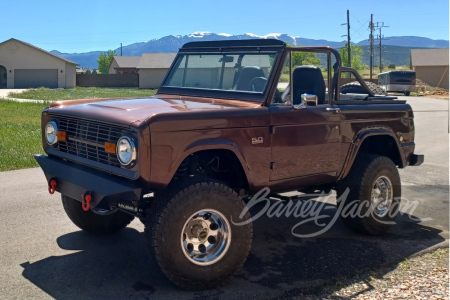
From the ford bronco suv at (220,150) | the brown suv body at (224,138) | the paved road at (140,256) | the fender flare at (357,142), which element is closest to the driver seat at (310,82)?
A: the ford bronco suv at (220,150)

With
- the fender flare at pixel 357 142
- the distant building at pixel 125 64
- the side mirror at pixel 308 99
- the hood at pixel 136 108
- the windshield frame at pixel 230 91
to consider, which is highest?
the distant building at pixel 125 64

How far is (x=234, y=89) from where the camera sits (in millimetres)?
5656

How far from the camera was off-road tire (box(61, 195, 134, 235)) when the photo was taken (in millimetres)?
5797

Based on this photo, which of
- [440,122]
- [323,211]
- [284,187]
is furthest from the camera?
[440,122]

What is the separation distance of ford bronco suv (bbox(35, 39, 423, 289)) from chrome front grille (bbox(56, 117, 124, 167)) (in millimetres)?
11

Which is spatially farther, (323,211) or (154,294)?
(323,211)

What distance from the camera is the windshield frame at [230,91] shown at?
17.6 feet

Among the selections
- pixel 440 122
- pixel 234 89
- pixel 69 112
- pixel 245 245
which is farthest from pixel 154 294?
pixel 440 122

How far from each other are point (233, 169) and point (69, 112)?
1.60 m

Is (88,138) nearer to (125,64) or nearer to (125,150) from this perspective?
(125,150)

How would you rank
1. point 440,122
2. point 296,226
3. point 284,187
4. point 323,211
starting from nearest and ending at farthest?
point 284,187
point 296,226
point 323,211
point 440,122

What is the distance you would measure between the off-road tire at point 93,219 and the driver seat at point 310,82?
7.60 feet

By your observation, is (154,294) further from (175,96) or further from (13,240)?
(175,96)

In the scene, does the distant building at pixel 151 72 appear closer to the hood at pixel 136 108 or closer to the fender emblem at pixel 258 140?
the hood at pixel 136 108
